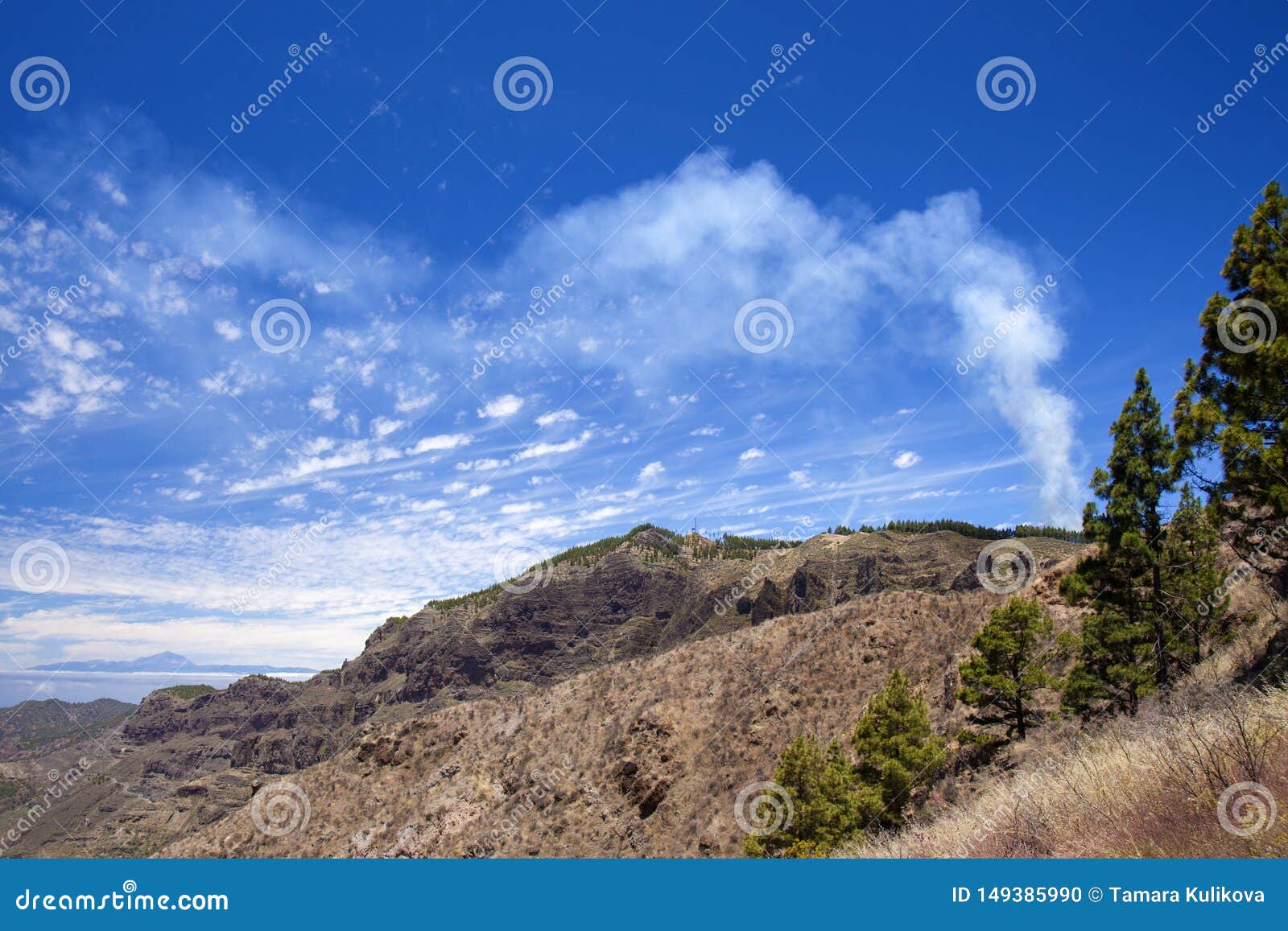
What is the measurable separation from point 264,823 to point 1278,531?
6890cm

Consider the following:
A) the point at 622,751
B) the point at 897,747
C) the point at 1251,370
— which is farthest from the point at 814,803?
the point at 622,751

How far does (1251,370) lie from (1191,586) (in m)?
11.4

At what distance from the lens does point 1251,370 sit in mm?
15320

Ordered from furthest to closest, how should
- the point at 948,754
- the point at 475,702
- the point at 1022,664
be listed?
1. the point at 475,702
2. the point at 948,754
3. the point at 1022,664

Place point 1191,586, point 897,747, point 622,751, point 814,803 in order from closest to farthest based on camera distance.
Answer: point 1191,586
point 814,803
point 897,747
point 622,751

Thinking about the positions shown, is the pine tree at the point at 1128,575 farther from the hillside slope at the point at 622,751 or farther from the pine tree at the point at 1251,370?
the hillside slope at the point at 622,751

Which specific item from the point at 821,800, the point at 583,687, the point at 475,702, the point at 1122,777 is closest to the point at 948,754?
the point at 821,800

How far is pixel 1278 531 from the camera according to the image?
15633 millimetres

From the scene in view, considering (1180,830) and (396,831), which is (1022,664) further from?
(396,831)

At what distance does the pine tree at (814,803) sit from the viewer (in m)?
24.8

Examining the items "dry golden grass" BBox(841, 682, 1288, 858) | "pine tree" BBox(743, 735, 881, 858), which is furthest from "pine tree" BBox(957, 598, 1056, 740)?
"dry golden grass" BBox(841, 682, 1288, 858)

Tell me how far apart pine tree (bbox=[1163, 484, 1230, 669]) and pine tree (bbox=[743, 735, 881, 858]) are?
491 inches

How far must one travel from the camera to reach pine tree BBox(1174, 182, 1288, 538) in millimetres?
14945

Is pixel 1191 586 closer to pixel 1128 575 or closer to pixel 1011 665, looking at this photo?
pixel 1128 575
